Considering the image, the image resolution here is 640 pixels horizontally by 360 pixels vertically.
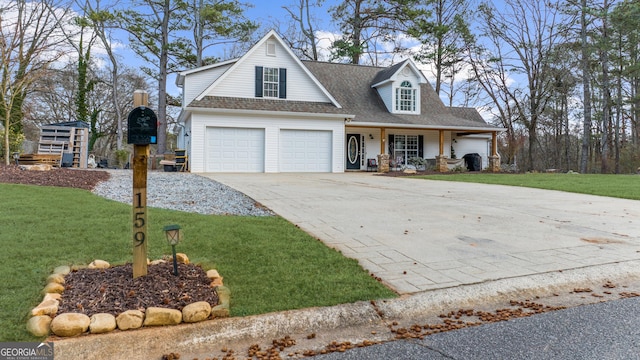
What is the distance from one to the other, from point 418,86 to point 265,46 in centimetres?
890

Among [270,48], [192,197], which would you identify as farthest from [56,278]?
[270,48]

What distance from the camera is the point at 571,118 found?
3145 centimetres

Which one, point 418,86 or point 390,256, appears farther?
point 418,86

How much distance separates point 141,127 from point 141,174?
1.34 ft

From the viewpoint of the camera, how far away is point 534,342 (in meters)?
2.63

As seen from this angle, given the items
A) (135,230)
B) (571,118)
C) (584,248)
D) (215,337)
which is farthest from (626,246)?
(571,118)

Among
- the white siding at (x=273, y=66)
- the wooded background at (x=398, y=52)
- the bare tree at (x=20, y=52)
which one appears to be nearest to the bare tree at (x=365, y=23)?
the wooded background at (x=398, y=52)

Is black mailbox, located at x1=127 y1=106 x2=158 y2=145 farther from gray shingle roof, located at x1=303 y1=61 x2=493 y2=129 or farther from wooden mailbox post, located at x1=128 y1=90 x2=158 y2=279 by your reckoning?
gray shingle roof, located at x1=303 y1=61 x2=493 y2=129

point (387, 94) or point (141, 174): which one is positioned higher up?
point (387, 94)

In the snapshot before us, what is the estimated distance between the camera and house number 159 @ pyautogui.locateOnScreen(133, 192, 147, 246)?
10.5ft

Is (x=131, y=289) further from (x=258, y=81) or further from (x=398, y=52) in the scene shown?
(x=398, y=52)

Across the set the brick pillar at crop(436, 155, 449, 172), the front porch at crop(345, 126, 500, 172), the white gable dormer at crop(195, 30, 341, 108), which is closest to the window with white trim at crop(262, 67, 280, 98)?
the white gable dormer at crop(195, 30, 341, 108)

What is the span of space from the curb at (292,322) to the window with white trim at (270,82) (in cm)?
1498

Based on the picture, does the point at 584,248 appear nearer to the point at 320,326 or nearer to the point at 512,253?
the point at 512,253
